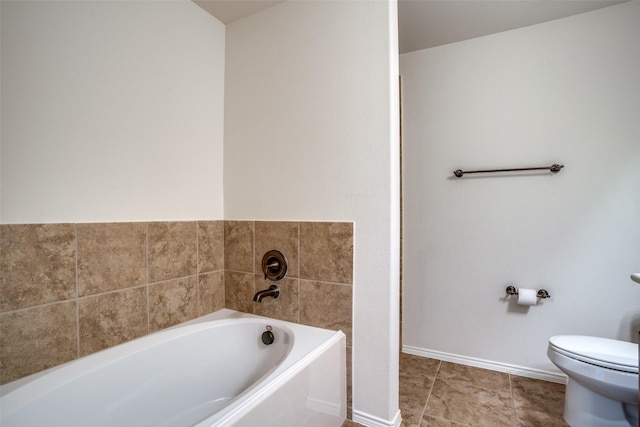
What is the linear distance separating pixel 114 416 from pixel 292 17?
82.4 inches

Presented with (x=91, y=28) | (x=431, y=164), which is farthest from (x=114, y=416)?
(x=431, y=164)

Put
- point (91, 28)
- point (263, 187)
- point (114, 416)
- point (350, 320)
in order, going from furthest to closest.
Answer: point (263, 187), point (350, 320), point (91, 28), point (114, 416)

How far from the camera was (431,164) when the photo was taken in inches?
88.0

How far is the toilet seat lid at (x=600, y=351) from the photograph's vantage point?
1.28 meters

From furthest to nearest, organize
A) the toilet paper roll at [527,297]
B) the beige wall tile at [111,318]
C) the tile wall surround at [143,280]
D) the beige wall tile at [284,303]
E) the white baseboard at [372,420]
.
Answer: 1. the toilet paper roll at [527,297]
2. the beige wall tile at [284,303]
3. the white baseboard at [372,420]
4. the beige wall tile at [111,318]
5. the tile wall surround at [143,280]

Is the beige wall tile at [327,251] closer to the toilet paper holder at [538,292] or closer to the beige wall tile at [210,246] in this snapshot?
the beige wall tile at [210,246]

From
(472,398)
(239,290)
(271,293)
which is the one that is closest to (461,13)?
(271,293)

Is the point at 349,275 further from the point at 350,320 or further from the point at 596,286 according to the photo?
the point at 596,286

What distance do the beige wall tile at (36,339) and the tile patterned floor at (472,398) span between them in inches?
52.4

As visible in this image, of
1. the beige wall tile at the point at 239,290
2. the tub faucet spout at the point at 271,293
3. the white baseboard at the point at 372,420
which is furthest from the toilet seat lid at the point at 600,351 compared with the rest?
the beige wall tile at the point at 239,290

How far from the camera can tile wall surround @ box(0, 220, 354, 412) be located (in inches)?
42.9

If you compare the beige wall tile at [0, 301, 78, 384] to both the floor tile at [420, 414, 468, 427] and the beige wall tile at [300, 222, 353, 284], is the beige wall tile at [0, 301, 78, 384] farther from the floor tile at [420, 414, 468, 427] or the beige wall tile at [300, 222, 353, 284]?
the floor tile at [420, 414, 468, 427]

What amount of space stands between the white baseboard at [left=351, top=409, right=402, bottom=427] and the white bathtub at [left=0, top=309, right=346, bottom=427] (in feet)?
0.25

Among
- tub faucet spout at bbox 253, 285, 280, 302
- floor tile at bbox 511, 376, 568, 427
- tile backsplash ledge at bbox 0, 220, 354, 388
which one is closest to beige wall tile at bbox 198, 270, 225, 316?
tile backsplash ledge at bbox 0, 220, 354, 388
